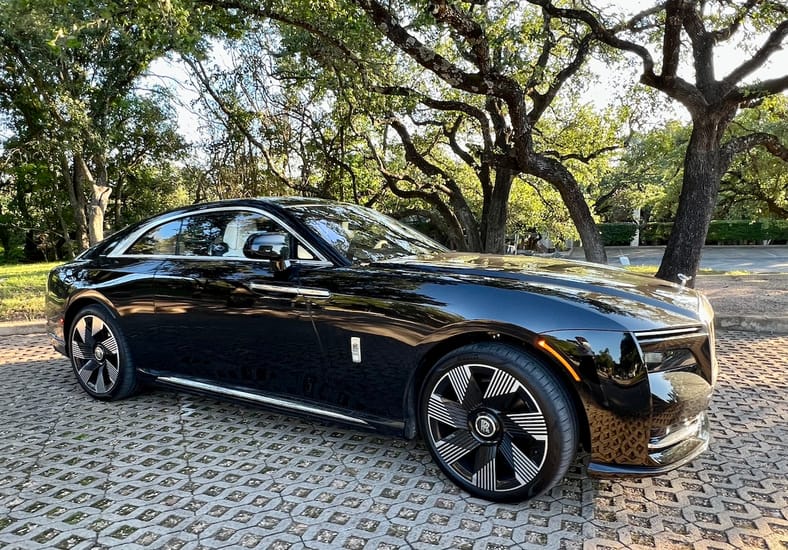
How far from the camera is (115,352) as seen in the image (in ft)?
12.4

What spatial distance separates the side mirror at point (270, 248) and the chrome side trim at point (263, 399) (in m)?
0.81

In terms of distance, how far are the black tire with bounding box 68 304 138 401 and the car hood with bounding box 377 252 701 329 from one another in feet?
7.32

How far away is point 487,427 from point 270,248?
1.57 meters

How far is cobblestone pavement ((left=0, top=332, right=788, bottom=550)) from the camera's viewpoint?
7.32 feet

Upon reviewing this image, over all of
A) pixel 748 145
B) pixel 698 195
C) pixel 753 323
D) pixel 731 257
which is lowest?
pixel 731 257

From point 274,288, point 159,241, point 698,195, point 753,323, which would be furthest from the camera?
point 698,195

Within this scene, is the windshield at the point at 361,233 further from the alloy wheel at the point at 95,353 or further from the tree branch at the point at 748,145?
the tree branch at the point at 748,145

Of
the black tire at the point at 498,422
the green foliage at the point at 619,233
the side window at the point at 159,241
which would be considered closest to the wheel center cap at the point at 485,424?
the black tire at the point at 498,422

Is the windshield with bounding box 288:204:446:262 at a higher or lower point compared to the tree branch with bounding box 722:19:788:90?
lower

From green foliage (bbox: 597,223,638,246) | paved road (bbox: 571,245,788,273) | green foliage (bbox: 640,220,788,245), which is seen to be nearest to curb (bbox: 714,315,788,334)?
paved road (bbox: 571,245,788,273)

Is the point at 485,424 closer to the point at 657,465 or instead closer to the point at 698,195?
the point at 657,465

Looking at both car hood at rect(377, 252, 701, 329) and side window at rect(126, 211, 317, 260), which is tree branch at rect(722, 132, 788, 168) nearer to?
car hood at rect(377, 252, 701, 329)

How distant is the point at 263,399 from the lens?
311 cm

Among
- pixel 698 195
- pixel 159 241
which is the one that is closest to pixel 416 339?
pixel 159 241
